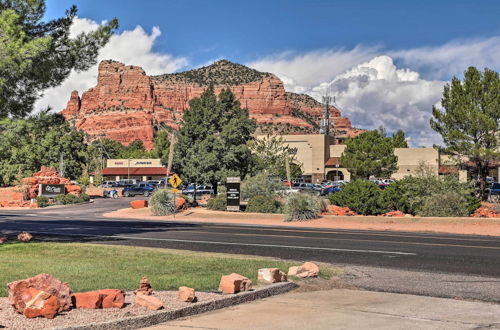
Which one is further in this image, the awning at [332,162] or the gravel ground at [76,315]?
the awning at [332,162]

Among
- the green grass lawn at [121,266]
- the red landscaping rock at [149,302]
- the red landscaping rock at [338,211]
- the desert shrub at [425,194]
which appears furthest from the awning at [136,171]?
the red landscaping rock at [149,302]

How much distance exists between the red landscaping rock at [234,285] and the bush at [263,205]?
25090 mm

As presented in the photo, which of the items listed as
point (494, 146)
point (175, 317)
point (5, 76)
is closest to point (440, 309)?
point (175, 317)

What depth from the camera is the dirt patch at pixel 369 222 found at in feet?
86.6

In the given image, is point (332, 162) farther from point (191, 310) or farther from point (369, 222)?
point (191, 310)

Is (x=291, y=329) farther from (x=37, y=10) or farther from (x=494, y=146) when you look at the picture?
(x=494, y=146)

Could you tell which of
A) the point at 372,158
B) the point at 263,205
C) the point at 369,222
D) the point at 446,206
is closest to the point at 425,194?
the point at 446,206

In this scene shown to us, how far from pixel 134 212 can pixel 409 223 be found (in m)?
18.1

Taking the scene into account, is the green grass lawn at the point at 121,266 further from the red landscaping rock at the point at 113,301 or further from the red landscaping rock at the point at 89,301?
the red landscaping rock at the point at 113,301

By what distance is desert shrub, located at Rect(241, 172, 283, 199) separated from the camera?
38438 mm

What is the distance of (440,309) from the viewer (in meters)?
8.88

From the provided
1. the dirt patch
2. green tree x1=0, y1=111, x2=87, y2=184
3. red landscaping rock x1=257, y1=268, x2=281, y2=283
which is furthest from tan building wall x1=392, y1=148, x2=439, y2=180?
red landscaping rock x1=257, y1=268, x2=281, y2=283

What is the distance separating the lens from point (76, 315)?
771cm

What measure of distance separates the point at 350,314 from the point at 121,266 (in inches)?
223
